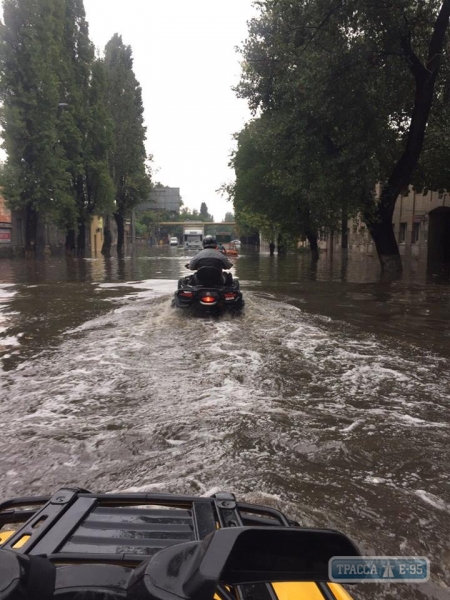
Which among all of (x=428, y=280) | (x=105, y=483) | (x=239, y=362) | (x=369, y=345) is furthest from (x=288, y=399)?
(x=428, y=280)

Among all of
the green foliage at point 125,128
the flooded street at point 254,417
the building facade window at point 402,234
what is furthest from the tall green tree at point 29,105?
the building facade window at point 402,234

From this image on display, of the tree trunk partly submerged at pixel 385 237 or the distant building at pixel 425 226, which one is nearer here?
the tree trunk partly submerged at pixel 385 237

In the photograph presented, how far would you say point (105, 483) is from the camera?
10.7ft

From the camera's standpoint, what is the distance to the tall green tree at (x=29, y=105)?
2817cm

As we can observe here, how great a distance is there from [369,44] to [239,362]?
12.6m

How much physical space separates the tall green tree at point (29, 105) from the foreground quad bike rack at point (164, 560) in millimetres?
29648

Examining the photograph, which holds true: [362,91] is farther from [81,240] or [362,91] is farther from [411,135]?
[81,240]

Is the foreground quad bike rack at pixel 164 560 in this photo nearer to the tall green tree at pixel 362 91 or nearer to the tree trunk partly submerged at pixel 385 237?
the tall green tree at pixel 362 91

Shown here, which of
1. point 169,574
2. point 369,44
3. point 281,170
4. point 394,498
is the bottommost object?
point 394,498

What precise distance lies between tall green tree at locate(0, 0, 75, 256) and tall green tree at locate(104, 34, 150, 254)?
12583mm

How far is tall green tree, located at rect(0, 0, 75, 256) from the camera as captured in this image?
2817 cm

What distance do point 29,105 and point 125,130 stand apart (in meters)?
16.2

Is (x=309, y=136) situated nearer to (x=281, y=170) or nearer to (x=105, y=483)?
(x=281, y=170)

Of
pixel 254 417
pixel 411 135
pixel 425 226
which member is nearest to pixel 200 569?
pixel 254 417
